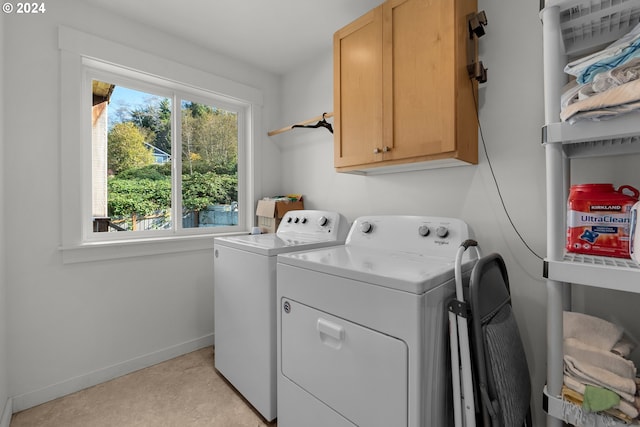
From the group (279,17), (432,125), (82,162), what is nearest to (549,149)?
(432,125)

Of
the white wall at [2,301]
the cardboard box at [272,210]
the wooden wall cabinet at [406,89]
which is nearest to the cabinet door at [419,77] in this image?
the wooden wall cabinet at [406,89]

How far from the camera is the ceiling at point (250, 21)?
1879 millimetres

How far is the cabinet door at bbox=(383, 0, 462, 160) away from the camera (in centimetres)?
138

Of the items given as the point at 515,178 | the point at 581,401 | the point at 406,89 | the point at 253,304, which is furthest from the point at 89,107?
the point at 581,401

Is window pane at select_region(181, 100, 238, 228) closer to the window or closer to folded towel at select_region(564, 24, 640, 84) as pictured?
the window

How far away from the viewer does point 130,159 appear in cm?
220

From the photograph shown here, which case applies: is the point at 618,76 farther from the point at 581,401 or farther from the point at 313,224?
the point at 313,224

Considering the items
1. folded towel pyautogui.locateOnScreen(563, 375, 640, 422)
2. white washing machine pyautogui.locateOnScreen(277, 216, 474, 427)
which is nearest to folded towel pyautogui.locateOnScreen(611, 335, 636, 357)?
folded towel pyautogui.locateOnScreen(563, 375, 640, 422)

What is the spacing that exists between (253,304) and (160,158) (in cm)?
145

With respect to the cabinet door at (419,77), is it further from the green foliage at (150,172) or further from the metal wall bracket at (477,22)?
the green foliage at (150,172)

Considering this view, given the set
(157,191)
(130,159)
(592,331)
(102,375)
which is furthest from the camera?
(157,191)

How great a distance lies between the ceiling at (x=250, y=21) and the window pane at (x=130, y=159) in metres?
0.53

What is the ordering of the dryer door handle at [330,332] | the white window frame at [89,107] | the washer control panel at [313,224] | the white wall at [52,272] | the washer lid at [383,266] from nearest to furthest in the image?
1. the washer lid at [383,266]
2. the dryer door handle at [330,332]
3. the white wall at [52,272]
4. the white window frame at [89,107]
5. the washer control panel at [313,224]

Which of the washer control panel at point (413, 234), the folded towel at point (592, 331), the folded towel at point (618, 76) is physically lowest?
the folded towel at point (592, 331)
